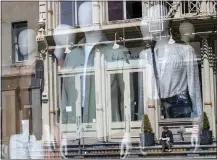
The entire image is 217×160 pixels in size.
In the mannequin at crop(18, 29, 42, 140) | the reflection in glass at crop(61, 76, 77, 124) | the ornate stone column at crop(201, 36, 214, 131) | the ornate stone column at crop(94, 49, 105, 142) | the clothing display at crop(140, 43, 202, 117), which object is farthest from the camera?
the mannequin at crop(18, 29, 42, 140)

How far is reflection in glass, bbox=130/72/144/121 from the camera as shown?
403 cm

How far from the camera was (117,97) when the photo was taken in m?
4.11

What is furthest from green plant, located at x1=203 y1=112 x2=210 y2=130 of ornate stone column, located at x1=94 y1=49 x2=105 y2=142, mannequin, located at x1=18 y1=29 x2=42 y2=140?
mannequin, located at x1=18 y1=29 x2=42 y2=140

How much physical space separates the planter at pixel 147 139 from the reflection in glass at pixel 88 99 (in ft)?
1.42

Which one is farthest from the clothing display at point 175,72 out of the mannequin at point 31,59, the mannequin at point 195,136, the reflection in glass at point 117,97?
the mannequin at point 31,59

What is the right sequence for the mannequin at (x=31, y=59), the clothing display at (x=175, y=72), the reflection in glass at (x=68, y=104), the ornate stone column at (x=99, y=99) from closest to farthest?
the clothing display at (x=175, y=72)
the ornate stone column at (x=99, y=99)
the reflection in glass at (x=68, y=104)
the mannequin at (x=31, y=59)

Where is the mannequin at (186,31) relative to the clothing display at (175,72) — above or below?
above

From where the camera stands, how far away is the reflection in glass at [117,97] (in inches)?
161

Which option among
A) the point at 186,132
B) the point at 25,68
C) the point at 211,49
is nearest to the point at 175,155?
the point at 186,132

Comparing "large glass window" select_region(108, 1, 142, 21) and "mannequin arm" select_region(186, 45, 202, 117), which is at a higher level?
"large glass window" select_region(108, 1, 142, 21)

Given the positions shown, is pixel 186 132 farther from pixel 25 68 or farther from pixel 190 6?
pixel 25 68

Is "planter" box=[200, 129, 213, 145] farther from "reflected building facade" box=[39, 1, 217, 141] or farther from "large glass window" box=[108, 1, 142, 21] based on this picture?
"large glass window" box=[108, 1, 142, 21]

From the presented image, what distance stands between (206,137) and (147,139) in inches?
17.9

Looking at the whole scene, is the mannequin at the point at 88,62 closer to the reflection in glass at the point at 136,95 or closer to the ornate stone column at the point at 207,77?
the reflection in glass at the point at 136,95
